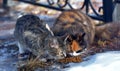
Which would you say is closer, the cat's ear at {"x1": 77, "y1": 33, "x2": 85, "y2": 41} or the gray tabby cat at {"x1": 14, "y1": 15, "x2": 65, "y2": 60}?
the gray tabby cat at {"x1": 14, "y1": 15, "x2": 65, "y2": 60}

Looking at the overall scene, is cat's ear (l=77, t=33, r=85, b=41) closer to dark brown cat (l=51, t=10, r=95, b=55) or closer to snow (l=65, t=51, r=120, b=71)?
dark brown cat (l=51, t=10, r=95, b=55)

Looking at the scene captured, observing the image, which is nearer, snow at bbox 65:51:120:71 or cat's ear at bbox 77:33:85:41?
snow at bbox 65:51:120:71

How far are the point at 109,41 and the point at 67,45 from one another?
3.65ft

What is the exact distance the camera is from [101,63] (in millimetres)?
4551

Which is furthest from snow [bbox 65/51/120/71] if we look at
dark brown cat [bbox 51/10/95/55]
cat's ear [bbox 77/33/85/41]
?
→ cat's ear [bbox 77/33/85/41]

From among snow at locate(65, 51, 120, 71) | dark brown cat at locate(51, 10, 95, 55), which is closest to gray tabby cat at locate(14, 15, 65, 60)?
dark brown cat at locate(51, 10, 95, 55)

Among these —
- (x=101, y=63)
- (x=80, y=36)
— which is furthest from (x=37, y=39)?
(x=101, y=63)

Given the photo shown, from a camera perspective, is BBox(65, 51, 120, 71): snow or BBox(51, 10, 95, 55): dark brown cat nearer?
BBox(65, 51, 120, 71): snow

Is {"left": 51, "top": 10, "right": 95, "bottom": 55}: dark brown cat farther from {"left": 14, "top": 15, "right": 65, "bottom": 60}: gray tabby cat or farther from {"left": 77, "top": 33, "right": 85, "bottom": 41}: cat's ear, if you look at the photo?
{"left": 14, "top": 15, "right": 65, "bottom": 60}: gray tabby cat

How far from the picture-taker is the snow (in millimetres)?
4387

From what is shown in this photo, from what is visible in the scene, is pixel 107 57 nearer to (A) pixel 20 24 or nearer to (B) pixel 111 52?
(B) pixel 111 52

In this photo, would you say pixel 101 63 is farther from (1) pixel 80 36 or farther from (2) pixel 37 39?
(2) pixel 37 39

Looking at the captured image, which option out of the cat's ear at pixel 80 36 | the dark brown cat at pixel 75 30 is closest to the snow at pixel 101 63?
the dark brown cat at pixel 75 30

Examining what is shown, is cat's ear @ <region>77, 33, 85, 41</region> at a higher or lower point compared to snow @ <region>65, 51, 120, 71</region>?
higher
